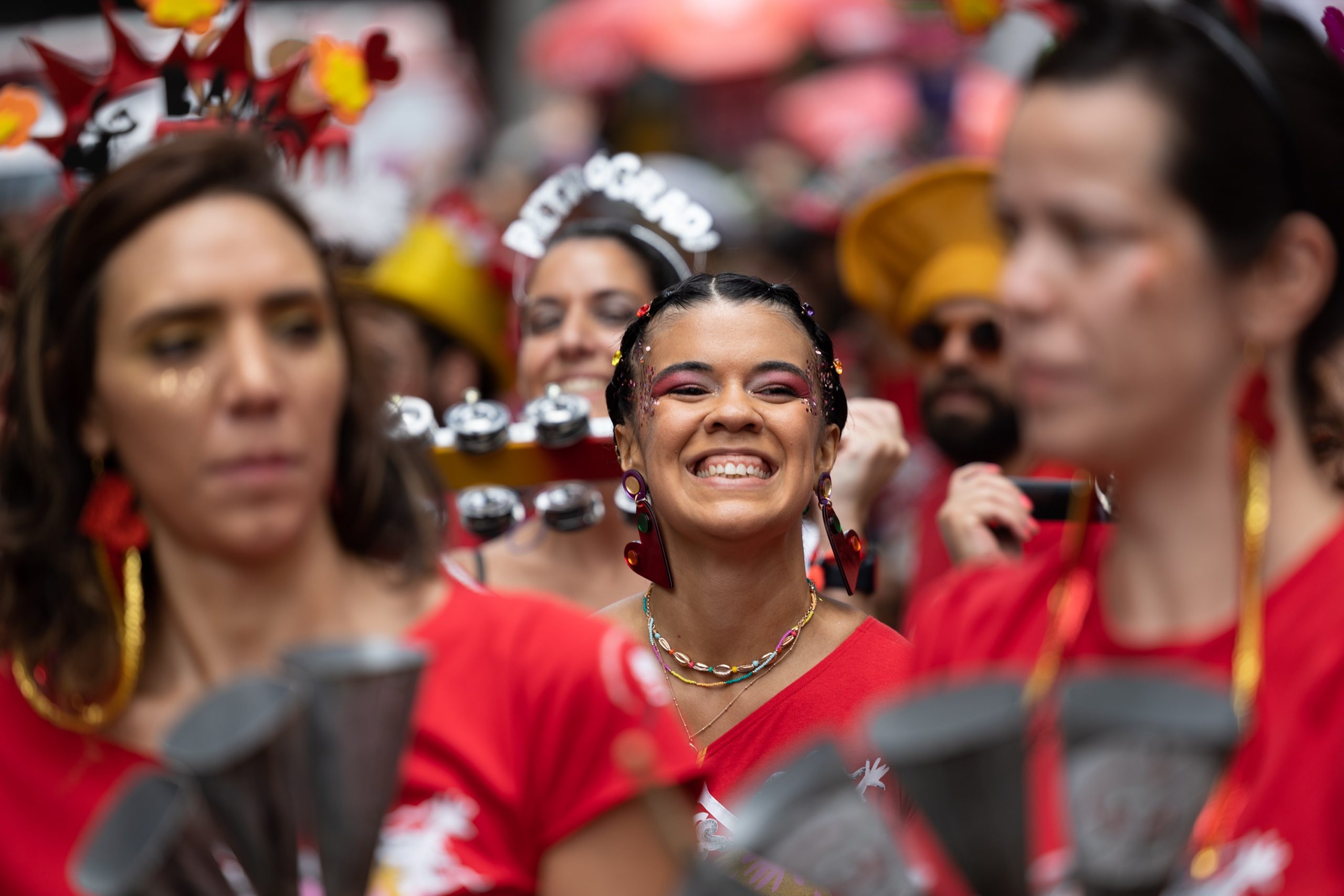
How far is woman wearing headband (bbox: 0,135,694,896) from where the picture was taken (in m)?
2.17

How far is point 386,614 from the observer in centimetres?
233

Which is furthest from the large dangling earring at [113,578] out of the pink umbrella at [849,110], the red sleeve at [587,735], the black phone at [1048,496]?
the pink umbrella at [849,110]

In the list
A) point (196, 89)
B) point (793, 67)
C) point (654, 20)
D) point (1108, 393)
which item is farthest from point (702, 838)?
point (793, 67)

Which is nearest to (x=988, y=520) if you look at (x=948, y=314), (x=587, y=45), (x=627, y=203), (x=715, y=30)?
(x=627, y=203)

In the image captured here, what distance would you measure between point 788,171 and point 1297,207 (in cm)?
1303

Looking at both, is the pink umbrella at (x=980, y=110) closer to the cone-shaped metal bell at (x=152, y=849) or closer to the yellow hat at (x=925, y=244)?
the yellow hat at (x=925, y=244)

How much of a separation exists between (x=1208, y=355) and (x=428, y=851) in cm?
113

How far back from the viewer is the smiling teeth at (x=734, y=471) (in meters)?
3.18

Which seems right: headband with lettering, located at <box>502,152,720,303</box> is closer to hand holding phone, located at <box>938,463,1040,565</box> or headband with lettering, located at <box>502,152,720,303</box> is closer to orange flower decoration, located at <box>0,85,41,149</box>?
hand holding phone, located at <box>938,463,1040,565</box>

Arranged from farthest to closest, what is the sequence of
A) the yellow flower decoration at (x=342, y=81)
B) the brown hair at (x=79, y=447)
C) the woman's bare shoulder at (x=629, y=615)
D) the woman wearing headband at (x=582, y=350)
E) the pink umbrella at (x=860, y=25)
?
the pink umbrella at (x=860, y=25)
the woman wearing headband at (x=582, y=350)
the yellow flower decoration at (x=342, y=81)
the woman's bare shoulder at (x=629, y=615)
the brown hair at (x=79, y=447)

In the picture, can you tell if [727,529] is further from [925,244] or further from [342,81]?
[925,244]

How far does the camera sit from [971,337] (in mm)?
5570

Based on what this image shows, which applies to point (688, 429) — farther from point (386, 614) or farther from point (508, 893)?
point (508, 893)

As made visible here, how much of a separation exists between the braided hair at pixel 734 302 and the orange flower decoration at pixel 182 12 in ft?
4.19
